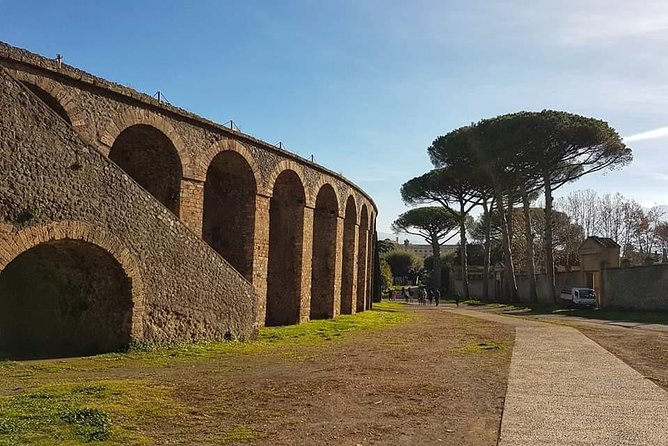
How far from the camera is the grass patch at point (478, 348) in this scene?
1166cm

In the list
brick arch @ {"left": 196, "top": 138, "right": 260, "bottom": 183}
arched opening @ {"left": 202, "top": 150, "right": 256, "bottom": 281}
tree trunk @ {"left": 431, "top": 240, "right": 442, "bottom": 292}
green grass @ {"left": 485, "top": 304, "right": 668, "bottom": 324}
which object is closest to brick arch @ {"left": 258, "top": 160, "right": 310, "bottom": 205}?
brick arch @ {"left": 196, "top": 138, "right": 260, "bottom": 183}

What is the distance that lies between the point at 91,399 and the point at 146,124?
766cm

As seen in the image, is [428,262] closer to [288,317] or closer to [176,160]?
[288,317]

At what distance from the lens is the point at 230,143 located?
49.5 ft

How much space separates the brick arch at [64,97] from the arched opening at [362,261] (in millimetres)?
17225

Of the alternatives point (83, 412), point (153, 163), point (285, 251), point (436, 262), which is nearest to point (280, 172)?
point (285, 251)

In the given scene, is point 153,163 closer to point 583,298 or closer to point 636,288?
point 636,288

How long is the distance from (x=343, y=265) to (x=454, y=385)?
1711 centimetres

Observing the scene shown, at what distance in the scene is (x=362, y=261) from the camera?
28.1 metres

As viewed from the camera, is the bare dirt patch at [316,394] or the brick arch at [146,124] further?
the brick arch at [146,124]

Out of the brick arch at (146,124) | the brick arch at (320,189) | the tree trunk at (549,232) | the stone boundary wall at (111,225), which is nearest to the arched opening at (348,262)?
the brick arch at (320,189)

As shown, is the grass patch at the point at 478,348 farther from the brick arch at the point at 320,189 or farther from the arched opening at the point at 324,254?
the arched opening at the point at 324,254

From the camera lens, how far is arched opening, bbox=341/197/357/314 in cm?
2483

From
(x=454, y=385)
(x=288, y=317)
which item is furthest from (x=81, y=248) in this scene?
(x=288, y=317)
